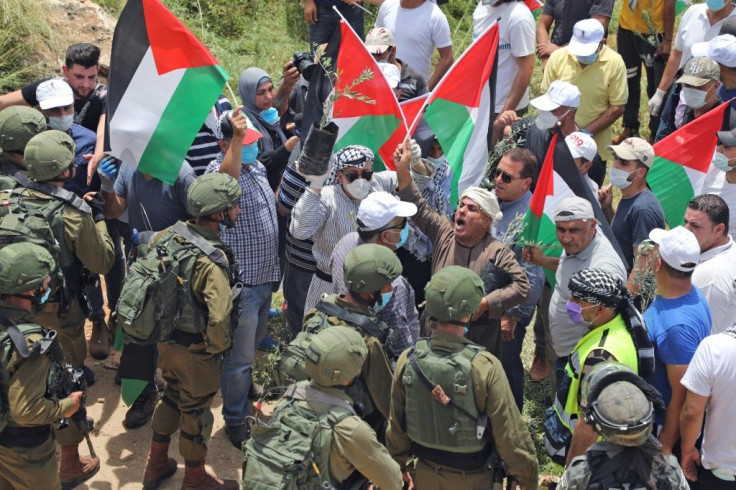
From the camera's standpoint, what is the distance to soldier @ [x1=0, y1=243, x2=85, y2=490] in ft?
15.6

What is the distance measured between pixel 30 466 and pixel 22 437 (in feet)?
0.67

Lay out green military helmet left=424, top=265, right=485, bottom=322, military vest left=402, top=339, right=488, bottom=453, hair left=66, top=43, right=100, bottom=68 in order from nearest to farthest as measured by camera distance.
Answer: military vest left=402, top=339, right=488, bottom=453, green military helmet left=424, top=265, right=485, bottom=322, hair left=66, top=43, right=100, bottom=68

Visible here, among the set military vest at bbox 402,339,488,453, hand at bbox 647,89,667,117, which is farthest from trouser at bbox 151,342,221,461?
hand at bbox 647,89,667,117

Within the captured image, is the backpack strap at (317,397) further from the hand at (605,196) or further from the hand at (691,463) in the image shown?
the hand at (605,196)

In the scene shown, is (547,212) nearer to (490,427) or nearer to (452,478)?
(490,427)

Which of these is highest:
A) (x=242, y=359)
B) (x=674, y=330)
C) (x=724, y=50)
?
(x=724, y=50)

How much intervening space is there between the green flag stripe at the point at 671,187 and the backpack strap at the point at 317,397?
12.5ft

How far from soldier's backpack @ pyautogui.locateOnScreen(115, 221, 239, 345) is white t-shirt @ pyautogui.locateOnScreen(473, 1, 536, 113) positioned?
14.0ft

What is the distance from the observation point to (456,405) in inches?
178

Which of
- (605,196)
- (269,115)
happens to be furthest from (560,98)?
(269,115)

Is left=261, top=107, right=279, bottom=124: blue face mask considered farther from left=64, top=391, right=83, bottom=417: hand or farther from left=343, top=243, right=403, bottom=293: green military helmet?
left=64, top=391, right=83, bottom=417: hand

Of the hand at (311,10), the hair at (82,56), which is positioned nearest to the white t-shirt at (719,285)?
the hair at (82,56)

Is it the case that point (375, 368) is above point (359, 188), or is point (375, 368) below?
below

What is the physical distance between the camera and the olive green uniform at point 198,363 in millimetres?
5465
